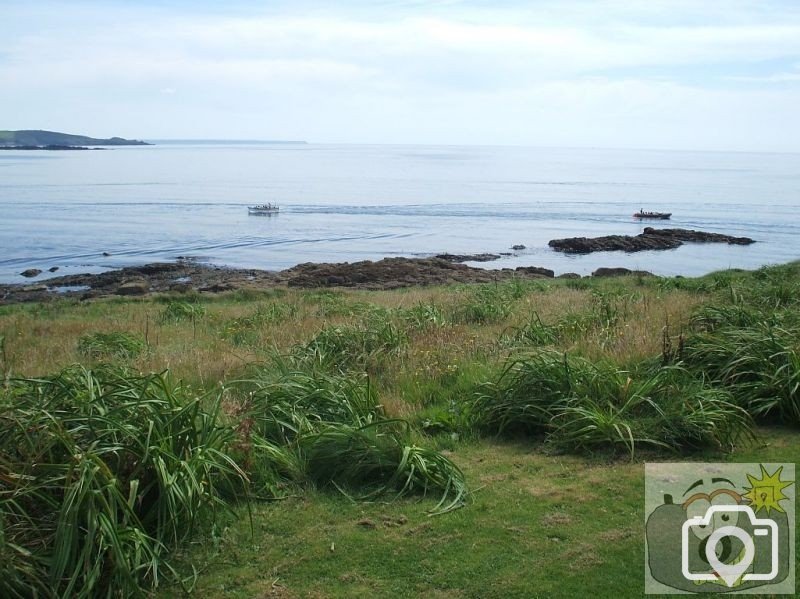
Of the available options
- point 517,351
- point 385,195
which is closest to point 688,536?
point 517,351

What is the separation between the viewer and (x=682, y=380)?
754 centimetres

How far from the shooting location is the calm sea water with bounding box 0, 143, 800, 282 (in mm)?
50688

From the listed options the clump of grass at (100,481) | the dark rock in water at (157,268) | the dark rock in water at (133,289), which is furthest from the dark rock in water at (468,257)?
the clump of grass at (100,481)

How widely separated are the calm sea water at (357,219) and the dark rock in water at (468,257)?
4.39 ft

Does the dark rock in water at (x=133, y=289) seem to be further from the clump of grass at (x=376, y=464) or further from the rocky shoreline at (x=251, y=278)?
the clump of grass at (x=376, y=464)

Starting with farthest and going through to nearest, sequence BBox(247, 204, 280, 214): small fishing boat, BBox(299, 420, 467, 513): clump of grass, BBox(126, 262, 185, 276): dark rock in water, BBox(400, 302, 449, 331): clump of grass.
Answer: BBox(247, 204, 280, 214): small fishing boat → BBox(126, 262, 185, 276): dark rock in water → BBox(400, 302, 449, 331): clump of grass → BBox(299, 420, 467, 513): clump of grass

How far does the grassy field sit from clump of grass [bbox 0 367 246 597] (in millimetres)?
16

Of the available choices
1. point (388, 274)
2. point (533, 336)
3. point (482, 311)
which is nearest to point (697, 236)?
point (388, 274)

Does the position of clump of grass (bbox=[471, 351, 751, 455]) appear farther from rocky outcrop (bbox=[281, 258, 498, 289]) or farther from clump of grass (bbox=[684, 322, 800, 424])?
rocky outcrop (bbox=[281, 258, 498, 289])

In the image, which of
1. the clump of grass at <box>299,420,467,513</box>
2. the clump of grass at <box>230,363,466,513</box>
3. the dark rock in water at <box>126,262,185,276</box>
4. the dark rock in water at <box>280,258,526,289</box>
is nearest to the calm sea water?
the dark rock in water at <box>126,262,185,276</box>

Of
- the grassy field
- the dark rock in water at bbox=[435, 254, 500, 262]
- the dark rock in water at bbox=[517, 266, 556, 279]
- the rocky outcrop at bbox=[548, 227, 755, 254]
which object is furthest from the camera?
the rocky outcrop at bbox=[548, 227, 755, 254]

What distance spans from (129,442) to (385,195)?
9476 cm

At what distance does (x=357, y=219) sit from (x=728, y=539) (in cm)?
6943

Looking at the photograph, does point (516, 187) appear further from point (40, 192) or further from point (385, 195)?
point (40, 192)
